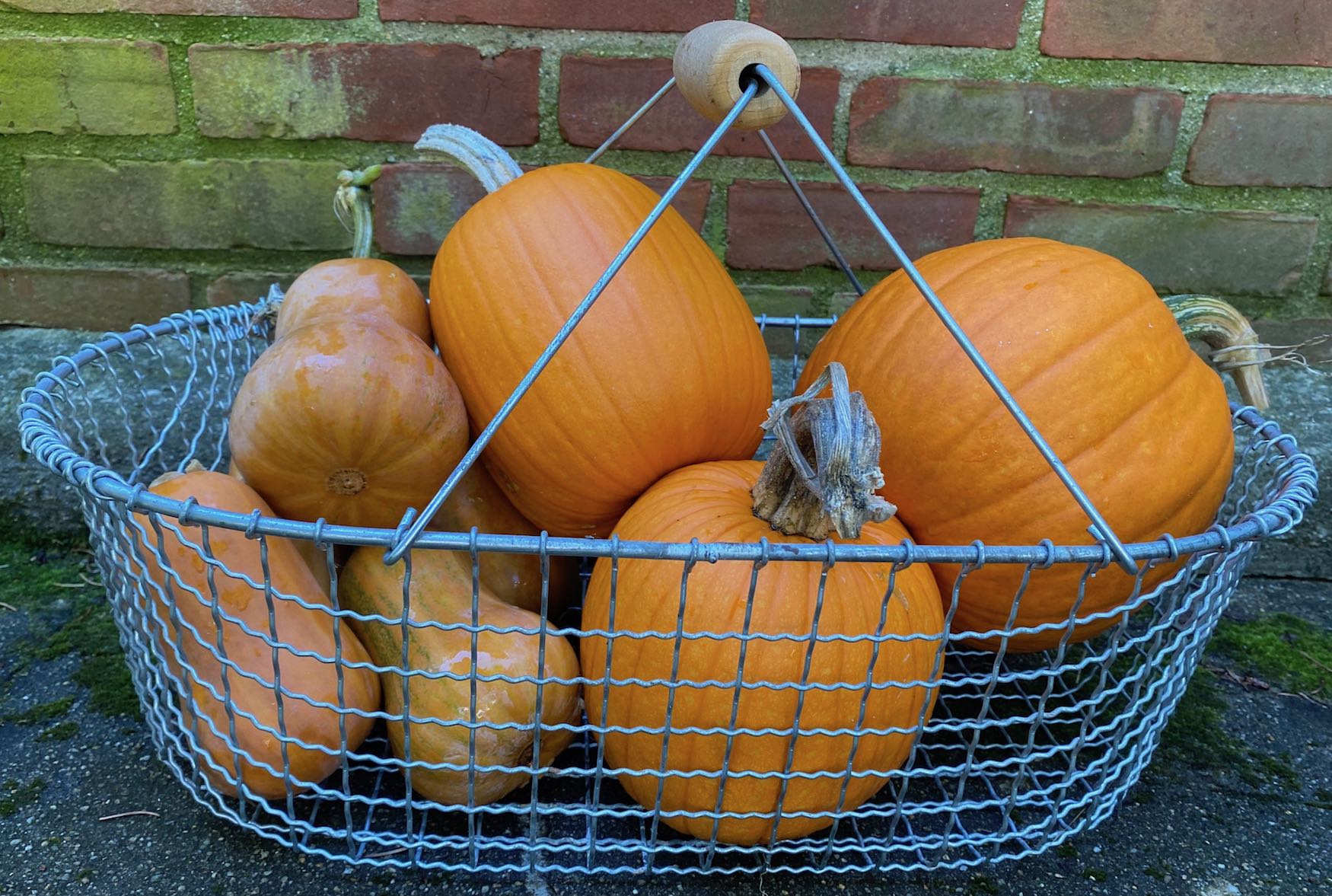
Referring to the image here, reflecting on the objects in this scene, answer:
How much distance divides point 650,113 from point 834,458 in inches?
25.1

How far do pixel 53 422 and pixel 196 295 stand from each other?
47 centimetres

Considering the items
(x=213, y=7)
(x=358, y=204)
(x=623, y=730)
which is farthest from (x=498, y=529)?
(x=213, y=7)

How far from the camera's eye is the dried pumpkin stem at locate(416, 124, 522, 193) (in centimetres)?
89

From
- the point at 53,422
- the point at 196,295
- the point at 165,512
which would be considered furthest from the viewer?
the point at 196,295

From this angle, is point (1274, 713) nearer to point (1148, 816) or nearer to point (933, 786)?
point (1148, 816)

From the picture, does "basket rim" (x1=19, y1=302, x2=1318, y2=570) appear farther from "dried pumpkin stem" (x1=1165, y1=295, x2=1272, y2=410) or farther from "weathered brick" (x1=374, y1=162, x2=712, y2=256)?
"weathered brick" (x1=374, y1=162, x2=712, y2=256)

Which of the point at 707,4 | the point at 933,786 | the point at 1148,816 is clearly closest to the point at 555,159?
the point at 707,4

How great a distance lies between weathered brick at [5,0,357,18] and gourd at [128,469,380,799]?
58 centimetres

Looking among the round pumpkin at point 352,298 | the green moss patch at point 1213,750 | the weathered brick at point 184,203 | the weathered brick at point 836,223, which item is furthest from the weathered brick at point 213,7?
the green moss patch at point 1213,750

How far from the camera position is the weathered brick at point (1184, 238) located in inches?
43.7

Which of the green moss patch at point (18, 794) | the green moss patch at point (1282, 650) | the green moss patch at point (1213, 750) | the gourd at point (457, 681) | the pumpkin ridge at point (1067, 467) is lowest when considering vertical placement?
the green moss patch at point (18, 794)

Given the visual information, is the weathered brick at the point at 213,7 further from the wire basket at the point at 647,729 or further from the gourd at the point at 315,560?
the gourd at the point at 315,560

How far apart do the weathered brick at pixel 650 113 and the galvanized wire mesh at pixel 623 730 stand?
0.53 metres

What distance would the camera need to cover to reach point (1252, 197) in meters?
1.11
